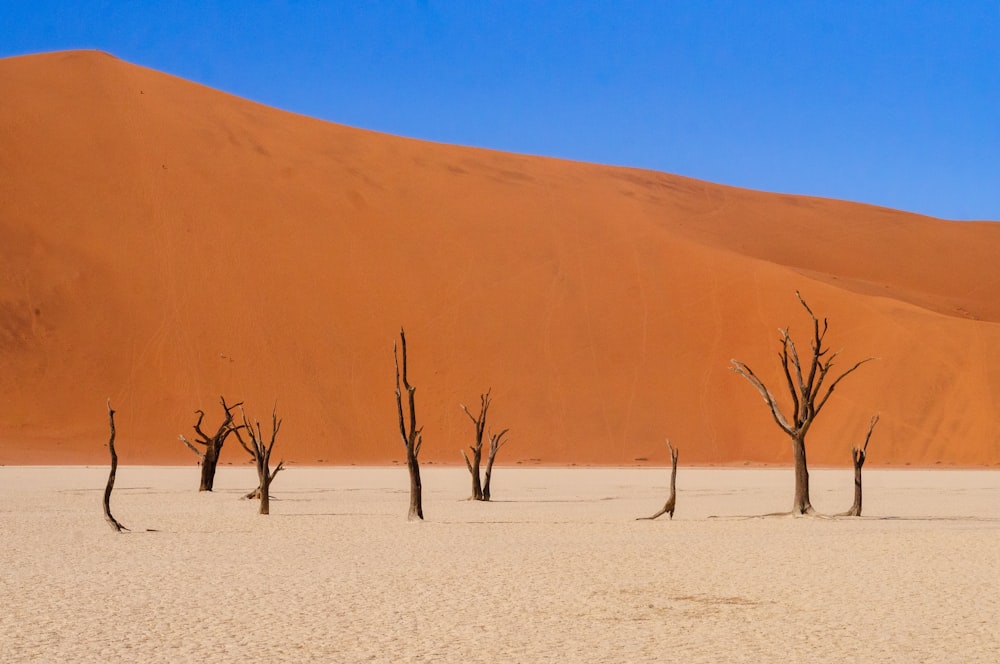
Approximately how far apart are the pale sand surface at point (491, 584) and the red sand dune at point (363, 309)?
19.7m

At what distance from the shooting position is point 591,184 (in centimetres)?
6291

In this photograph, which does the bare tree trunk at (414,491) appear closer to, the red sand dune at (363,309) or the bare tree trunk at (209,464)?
the bare tree trunk at (209,464)

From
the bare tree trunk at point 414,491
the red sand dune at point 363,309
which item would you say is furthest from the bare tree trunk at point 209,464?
the red sand dune at point 363,309

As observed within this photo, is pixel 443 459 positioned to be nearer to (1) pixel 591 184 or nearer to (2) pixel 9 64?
(1) pixel 591 184

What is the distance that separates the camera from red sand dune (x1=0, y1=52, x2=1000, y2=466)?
40.5 meters

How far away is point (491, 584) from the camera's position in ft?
34.1

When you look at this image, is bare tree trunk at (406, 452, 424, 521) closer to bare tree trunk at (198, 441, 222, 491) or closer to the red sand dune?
bare tree trunk at (198, 441, 222, 491)

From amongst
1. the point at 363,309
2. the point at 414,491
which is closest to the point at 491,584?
the point at 414,491

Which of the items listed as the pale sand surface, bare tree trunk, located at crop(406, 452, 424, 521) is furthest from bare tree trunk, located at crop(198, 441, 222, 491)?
bare tree trunk, located at crop(406, 452, 424, 521)

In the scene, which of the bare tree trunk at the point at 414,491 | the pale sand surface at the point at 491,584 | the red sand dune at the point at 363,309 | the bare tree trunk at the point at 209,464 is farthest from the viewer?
the red sand dune at the point at 363,309

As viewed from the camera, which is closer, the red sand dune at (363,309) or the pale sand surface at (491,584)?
the pale sand surface at (491,584)

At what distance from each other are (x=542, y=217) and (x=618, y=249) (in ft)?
14.6

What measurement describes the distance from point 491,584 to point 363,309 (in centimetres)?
3579

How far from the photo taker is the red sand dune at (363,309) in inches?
1596
